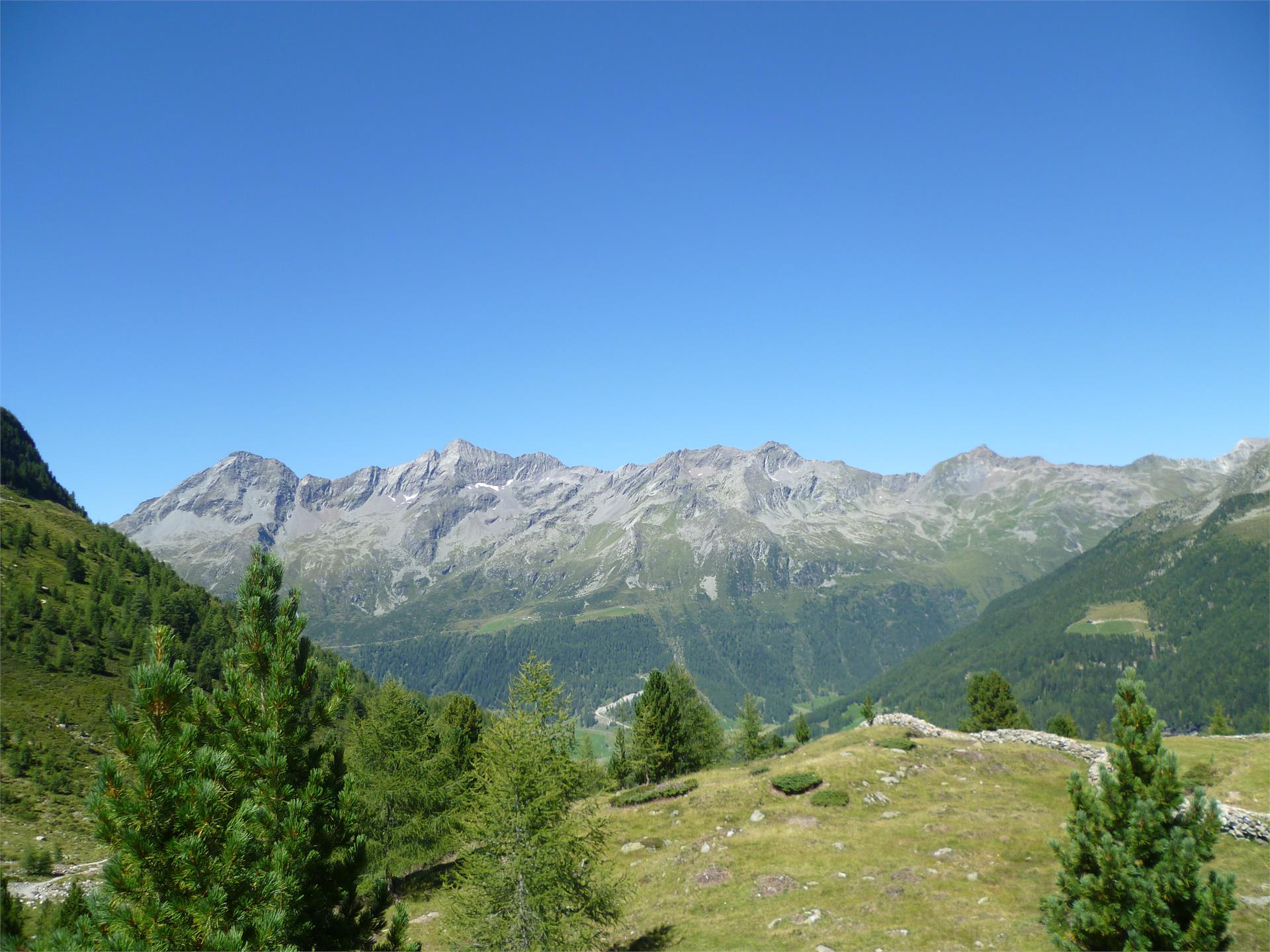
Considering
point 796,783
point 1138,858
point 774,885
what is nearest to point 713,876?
point 774,885

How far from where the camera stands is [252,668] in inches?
515

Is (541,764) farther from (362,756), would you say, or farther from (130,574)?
(130,574)

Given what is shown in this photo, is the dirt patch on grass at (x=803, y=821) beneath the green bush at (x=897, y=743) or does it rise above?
above

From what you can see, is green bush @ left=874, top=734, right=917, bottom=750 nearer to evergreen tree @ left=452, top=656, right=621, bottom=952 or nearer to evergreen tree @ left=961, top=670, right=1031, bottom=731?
evergreen tree @ left=961, top=670, right=1031, bottom=731

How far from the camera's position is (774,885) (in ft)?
111

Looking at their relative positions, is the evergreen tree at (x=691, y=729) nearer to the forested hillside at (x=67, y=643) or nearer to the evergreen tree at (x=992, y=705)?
the evergreen tree at (x=992, y=705)

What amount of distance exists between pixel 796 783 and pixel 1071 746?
2853 centimetres

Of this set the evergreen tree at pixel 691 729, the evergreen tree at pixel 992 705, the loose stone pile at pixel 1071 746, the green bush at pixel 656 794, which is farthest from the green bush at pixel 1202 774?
the evergreen tree at pixel 691 729

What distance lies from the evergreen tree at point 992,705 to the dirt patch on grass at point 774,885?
59.3 m

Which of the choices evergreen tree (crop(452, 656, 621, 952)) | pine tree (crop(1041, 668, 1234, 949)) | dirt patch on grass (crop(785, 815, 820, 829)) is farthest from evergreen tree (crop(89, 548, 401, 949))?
dirt patch on grass (crop(785, 815, 820, 829))

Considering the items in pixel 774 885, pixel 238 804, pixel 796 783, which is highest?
pixel 238 804

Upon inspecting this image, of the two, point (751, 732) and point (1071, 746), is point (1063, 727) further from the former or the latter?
point (751, 732)

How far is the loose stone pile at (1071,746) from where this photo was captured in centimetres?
3091

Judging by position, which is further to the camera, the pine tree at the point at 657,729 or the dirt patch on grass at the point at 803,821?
the pine tree at the point at 657,729
